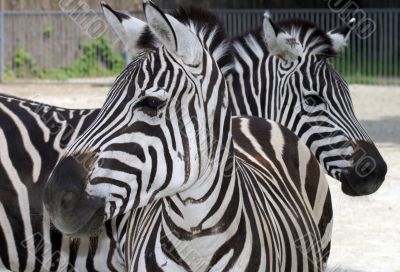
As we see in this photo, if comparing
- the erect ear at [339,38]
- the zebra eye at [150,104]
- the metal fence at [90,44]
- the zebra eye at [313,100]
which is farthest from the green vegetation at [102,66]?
the zebra eye at [150,104]

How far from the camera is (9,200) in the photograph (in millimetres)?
4699

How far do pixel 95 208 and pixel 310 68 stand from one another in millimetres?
3128

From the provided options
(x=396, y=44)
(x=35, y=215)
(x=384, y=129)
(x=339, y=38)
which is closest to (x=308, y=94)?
(x=339, y=38)

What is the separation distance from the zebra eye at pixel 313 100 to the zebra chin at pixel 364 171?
0.39 m

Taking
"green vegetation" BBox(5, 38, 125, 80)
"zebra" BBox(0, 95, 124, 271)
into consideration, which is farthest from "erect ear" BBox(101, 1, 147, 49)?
"green vegetation" BBox(5, 38, 125, 80)

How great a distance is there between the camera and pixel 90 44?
23.2 metres

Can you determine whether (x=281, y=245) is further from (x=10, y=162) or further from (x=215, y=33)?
(x=10, y=162)

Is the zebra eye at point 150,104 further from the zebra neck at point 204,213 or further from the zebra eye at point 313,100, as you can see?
the zebra eye at point 313,100

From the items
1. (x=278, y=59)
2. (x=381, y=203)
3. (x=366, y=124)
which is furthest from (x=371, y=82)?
(x=278, y=59)

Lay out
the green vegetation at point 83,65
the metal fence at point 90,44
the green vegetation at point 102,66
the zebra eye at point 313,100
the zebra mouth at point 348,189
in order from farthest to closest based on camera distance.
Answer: the green vegetation at point 83,65 → the metal fence at point 90,44 → the green vegetation at point 102,66 → the zebra eye at point 313,100 → the zebra mouth at point 348,189

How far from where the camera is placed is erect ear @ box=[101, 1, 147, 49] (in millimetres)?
3406

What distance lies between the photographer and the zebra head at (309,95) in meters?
5.71

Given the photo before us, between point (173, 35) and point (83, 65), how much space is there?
20087mm

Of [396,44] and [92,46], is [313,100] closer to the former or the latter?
[92,46]
